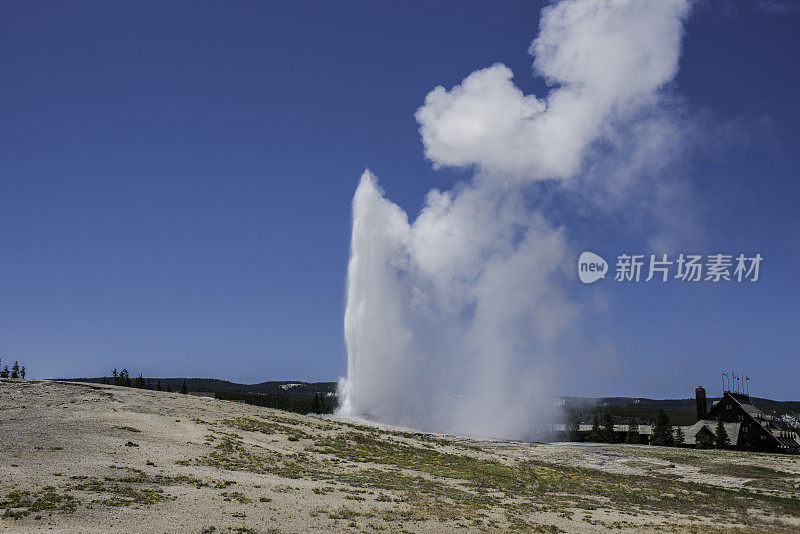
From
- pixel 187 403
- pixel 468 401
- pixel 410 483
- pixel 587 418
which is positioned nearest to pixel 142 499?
pixel 410 483

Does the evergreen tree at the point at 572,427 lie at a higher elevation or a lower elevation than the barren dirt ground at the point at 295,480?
lower

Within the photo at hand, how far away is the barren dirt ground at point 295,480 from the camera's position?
2355 centimetres

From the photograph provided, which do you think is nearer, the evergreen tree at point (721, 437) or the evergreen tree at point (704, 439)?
the evergreen tree at point (704, 439)

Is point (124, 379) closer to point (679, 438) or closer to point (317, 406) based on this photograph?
point (317, 406)

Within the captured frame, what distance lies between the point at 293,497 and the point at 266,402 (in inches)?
3950

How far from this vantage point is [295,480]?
32.1 meters

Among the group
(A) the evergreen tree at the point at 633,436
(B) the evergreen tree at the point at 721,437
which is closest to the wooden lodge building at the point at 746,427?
(B) the evergreen tree at the point at 721,437

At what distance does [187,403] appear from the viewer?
186 feet

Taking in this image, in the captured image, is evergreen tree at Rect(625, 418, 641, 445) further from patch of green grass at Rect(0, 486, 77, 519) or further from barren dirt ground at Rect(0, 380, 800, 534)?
patch of green grass at Rect(0, 486, 77, 519)

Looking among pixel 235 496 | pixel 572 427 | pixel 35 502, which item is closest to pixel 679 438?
pixel 572 427

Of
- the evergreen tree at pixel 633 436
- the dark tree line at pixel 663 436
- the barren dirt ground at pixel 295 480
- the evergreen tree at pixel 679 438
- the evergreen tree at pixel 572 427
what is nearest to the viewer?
the barren dirt ground at pixel 295 480

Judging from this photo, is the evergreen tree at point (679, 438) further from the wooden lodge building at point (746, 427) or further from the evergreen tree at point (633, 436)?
the evergreen tree at point (633, 436)

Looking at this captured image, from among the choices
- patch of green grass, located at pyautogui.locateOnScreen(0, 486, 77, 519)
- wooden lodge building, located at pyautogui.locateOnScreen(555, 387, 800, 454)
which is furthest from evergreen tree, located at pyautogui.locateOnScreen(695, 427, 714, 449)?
patch of green grass, located at pyautogui.locateOnScreen(0, 486, 77, 519)

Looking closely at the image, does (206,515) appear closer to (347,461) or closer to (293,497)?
(293,497)
